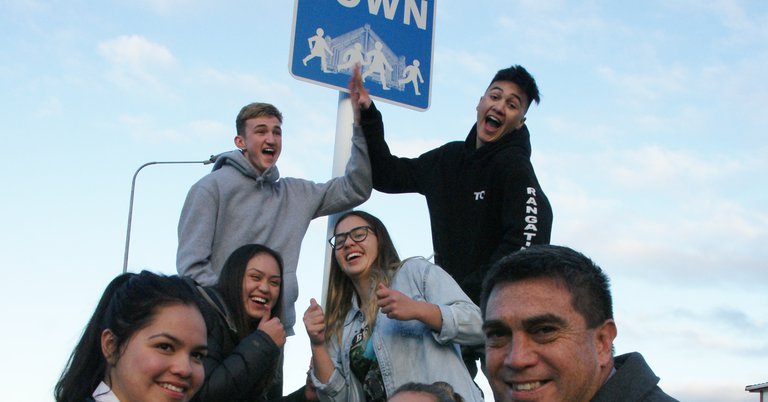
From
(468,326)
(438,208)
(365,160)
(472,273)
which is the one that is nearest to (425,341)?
(468,326)

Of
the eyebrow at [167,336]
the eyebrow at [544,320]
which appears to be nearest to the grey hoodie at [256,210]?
the eyebrow at [167,336]

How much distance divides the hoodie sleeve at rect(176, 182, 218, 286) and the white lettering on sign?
1.34 metres

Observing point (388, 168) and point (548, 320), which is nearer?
point (548, 320)

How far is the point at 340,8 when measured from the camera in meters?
5.41

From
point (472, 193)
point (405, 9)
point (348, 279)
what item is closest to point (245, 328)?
point (348, 279)

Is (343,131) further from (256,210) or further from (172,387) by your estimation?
(172,387)

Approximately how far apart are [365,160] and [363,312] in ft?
3.00

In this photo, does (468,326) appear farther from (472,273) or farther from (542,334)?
(542,334)

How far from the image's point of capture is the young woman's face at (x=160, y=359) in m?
3.48

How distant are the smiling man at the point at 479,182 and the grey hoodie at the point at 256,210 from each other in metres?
0.20

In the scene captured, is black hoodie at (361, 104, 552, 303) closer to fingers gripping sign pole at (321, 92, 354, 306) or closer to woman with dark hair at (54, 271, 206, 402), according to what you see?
fingers gripping sign pole at (321, 92, 354, 306)

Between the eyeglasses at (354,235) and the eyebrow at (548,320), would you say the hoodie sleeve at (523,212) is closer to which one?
the eyeglasses at (354,235)

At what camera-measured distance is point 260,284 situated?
507 cm

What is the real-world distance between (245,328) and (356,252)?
0.68m
